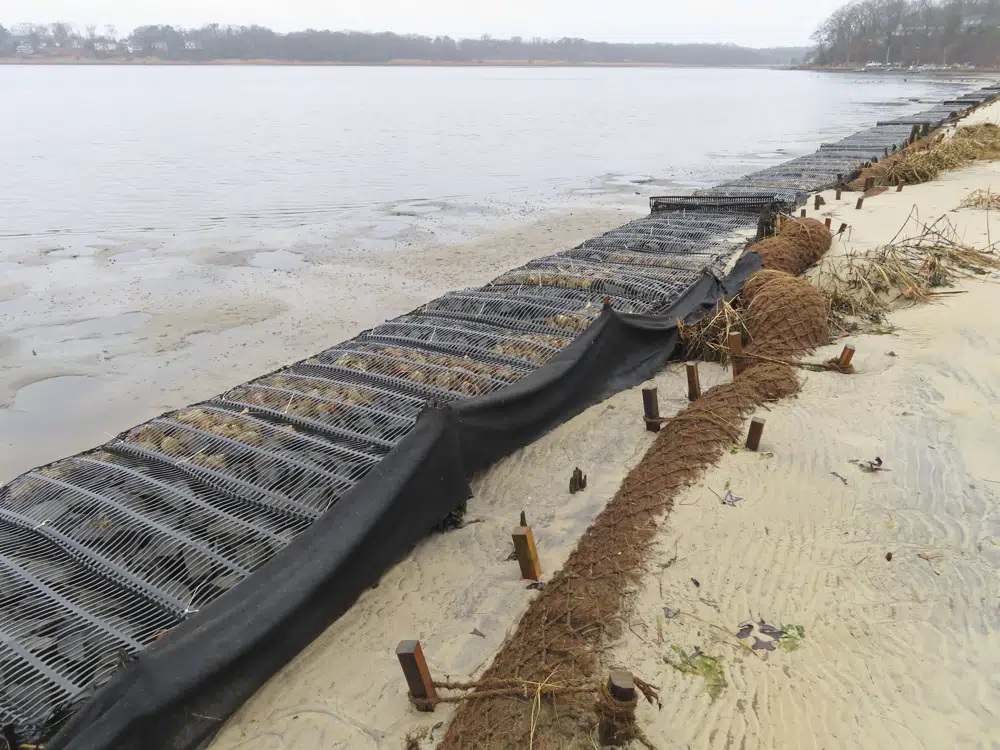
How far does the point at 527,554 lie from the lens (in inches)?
149

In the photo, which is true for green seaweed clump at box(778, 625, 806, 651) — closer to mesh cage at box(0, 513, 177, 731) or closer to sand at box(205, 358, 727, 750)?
sand at box(205, 358, 727, 750)

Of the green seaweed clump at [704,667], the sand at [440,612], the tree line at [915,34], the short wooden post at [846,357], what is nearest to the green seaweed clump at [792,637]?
the green seaweed clump at [704,667]

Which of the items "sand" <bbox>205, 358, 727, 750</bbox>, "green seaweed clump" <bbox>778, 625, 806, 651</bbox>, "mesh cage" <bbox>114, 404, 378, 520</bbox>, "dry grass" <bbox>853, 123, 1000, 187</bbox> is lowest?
"sand" <bbox>205, 358, 727, 750</bbox>

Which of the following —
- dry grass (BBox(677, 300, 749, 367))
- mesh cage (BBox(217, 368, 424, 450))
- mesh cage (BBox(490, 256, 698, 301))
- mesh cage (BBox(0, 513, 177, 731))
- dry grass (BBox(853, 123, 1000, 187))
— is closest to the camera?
mesh cage (BBox(0, 513, 177, 731))

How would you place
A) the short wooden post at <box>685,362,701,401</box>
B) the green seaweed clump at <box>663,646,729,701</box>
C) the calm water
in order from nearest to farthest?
the green seaweed clump at <box>663,646,729,701</box>
the short wooden post at <box>685,362,701,401</box>
the calm water

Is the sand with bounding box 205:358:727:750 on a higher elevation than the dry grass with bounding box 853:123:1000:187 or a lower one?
lower

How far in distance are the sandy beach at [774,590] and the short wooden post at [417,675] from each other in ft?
0.32

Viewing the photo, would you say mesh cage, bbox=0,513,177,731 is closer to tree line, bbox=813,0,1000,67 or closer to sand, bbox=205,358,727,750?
sand, bbox=205,358,727,750

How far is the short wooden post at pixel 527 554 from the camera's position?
3.70 metres

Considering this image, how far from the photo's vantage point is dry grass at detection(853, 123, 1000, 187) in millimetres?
14391

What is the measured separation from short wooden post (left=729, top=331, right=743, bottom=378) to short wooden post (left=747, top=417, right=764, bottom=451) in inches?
55.1

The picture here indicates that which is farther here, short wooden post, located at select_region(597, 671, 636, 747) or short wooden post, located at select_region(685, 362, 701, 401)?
short wooden post, located at select_region(685, 362, 701, 401)

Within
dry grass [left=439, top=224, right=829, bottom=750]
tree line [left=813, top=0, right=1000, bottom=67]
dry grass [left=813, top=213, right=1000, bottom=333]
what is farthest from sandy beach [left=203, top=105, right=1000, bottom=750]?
tree line [left=813, top=0, right=1000, bottom=67]

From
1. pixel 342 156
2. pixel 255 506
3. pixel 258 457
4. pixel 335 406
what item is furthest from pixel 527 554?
pixel 342 156
